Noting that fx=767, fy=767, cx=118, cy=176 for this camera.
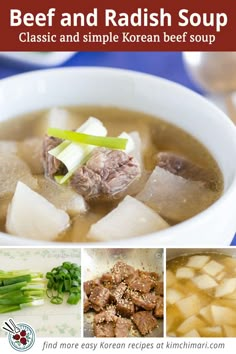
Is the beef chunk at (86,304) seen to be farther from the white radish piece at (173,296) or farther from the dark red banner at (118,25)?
the dark red banner at (118,25)

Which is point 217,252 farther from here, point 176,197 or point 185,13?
point 185,13

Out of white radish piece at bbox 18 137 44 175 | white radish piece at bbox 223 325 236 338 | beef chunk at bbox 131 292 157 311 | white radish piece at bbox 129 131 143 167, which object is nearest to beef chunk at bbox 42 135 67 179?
white radish piece at bbox 18 137 44 175

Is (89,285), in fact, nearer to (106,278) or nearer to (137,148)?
(106,278)

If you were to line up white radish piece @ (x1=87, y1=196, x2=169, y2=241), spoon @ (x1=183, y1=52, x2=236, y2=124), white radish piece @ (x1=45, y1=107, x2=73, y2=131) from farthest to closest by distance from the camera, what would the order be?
spoon @ (x1=183, y1=52, x2=236, y2=124) < white radish piece @ (x1=45, y1=107, x2=73, y2=131) < white radish piece @ (x1=87, y1=196, x2=169, y2=241)

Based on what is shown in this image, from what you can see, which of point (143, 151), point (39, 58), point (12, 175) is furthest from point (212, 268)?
point (39, 58)

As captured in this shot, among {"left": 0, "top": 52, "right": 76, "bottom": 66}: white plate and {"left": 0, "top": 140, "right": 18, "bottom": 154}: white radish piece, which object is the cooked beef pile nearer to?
{"left": 0, "top": 140, "right": 18, "bottom": 154}: white radish piece

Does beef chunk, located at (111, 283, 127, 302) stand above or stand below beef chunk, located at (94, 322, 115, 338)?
above

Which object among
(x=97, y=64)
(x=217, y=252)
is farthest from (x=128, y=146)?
(x=97, y=64)
